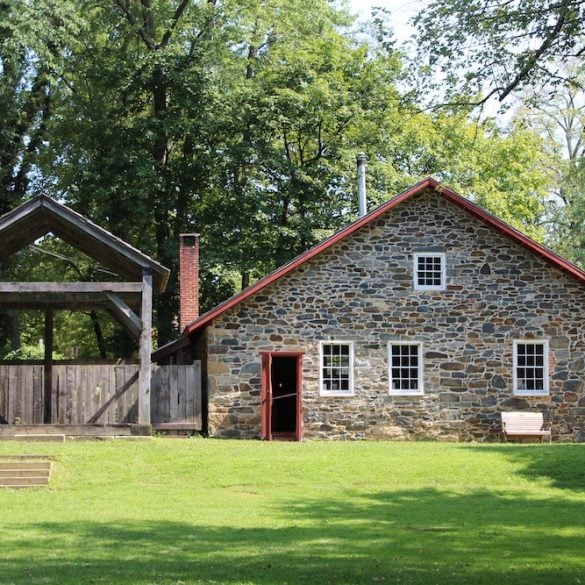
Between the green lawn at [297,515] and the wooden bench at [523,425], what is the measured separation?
8.21 feet

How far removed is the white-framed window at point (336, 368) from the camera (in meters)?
26.2

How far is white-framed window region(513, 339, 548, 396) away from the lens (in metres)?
26.6

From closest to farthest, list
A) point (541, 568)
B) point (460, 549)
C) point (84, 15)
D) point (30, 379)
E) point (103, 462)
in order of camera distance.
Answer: point (541, 568) < point (460, 549) < point (103, 462) < point (30, 379) < point (84, 15)

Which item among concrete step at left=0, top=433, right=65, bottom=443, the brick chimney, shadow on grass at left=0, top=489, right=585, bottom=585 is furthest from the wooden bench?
concrete step at left=0, top=433, right=65, bottom=443

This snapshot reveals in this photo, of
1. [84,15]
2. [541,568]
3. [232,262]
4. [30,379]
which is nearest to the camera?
[541,568]

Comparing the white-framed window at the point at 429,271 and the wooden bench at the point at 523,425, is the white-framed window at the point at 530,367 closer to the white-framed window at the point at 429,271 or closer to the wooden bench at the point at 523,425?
the wooden bench at the point at 523,425

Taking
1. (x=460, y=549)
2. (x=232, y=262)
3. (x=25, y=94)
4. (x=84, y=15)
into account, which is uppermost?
(x=84, y=15)

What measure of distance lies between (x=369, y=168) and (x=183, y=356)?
1106 cm

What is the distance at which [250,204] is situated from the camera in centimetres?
3588

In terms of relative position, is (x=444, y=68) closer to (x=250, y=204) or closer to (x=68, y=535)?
(x=68, y=535)

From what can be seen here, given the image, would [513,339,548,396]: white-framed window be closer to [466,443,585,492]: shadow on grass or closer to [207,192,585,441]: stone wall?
[207,192,585,441]: stone wall

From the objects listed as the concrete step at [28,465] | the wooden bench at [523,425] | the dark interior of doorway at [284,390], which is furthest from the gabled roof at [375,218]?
the concrete step at [28,465]

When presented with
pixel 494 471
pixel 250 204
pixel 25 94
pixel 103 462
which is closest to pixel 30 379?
pixel 103 462

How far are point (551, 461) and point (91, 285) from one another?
9749 mm
